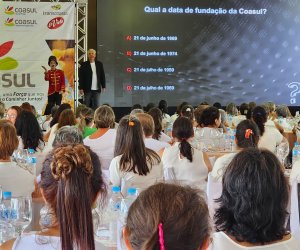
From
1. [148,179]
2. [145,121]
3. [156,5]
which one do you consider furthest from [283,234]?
[156,5]

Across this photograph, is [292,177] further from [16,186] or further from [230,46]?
[230,46]

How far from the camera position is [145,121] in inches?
212

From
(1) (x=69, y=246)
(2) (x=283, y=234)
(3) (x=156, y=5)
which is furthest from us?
(3) (x=156, y=5)

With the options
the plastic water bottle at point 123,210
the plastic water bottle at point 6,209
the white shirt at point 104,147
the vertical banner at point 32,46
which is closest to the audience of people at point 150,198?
the plastic water bottle at point 123,210

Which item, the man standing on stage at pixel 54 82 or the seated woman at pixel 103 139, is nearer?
the seated woman at pixel 103 139

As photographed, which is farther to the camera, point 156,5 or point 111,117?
point 156,5

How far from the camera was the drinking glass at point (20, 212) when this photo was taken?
9.16ft

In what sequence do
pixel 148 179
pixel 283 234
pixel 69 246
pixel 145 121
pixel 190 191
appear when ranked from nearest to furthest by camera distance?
pixel 190 191 < pixel 69 246 < pixel 283 234 < pixel 148 179 < pixel 145 121

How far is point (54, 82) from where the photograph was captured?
408 inches

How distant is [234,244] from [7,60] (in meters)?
8.96

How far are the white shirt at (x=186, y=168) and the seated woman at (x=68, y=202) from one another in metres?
2.30

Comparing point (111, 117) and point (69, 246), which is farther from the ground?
point (111, 117)

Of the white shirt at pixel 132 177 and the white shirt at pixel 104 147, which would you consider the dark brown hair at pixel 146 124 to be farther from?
the white shirt at pixel 132 177

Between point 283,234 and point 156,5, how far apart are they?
10.3 metres
